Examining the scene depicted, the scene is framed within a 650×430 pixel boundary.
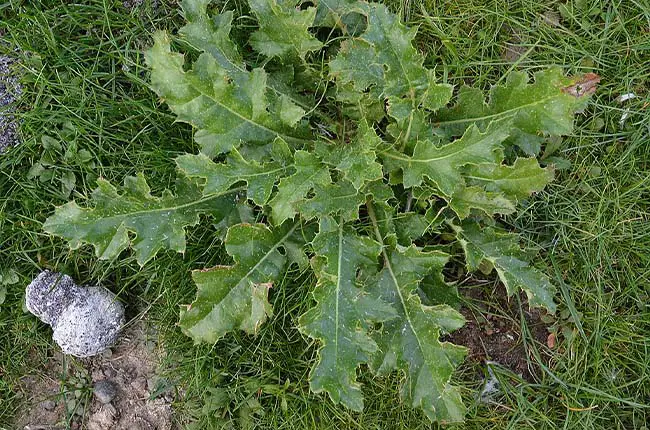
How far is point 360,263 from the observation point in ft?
8.42

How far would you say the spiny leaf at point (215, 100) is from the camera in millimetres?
2412

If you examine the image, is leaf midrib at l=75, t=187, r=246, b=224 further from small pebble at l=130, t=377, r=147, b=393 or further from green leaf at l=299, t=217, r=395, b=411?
small pebble at l=130, t=377, r=147, b=393

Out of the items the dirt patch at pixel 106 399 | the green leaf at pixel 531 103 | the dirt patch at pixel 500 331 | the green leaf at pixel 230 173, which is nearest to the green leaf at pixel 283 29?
the green leaf at pixel 230 173

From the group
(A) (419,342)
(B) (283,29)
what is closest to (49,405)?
(A) (419,342)

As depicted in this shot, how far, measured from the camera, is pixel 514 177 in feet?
8.20

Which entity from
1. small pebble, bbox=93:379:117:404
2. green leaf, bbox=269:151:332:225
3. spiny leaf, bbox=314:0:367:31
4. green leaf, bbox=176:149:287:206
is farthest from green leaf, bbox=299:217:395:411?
small pebble, bbox=93:379:117:404

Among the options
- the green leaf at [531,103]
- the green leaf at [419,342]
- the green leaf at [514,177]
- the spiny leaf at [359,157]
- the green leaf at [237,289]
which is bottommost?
the green leaf at [419,342]

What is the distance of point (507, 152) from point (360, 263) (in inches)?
30.2

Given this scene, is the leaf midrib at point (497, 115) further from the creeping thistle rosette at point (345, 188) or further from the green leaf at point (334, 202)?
the green leaf at point (334, 202)

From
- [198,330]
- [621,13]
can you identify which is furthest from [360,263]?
[621,13]

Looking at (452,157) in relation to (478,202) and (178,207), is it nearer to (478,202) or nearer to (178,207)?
(478,202)

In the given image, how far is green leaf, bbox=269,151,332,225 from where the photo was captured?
2.42 metres

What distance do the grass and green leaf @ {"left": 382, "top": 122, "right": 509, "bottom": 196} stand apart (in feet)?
2.04

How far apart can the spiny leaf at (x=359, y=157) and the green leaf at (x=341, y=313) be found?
8.7 inches
